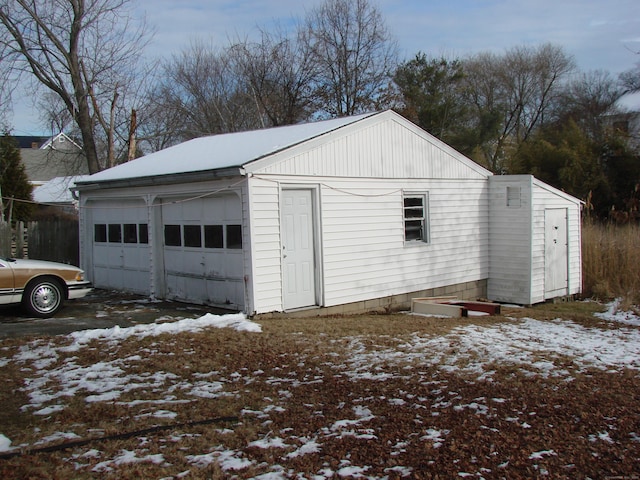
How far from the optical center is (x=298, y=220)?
37.2 feet

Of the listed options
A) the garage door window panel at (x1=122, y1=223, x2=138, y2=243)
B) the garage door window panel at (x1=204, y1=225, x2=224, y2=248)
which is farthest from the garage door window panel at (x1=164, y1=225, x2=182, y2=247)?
the garage door window panel at (x1=122, y1=223, x2=138, y2=243)

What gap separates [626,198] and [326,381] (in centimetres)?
2236

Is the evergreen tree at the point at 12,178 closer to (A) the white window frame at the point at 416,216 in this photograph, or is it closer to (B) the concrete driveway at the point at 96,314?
(B) the concrete driveway at the point at 96,314

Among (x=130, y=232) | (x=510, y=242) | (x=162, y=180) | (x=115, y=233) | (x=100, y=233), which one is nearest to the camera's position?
(x=162, y=180)

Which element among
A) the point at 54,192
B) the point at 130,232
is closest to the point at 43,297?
the point at 130,232

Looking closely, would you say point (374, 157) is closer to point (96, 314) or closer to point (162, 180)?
point (162, 180)

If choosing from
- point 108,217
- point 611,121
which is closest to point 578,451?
point 108,217

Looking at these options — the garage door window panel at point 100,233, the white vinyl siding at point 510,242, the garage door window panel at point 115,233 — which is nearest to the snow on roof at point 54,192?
the garage door window panel at point 100,233

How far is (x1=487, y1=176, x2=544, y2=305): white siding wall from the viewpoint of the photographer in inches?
595

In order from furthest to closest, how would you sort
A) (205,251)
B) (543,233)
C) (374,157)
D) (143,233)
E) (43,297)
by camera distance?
(543,233) < (143,233) < (374,157) < (205,251) < (43,297)

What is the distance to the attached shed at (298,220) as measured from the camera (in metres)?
10.8

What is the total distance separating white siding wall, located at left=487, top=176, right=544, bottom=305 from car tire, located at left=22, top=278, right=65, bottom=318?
10.2 meters

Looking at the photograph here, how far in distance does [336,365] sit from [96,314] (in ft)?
17.8

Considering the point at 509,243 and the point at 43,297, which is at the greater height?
the point at 509,243
